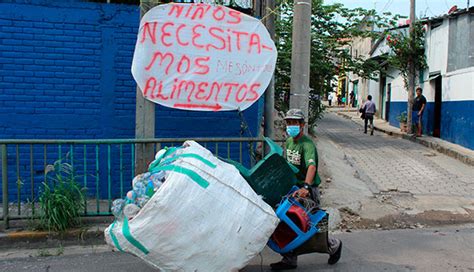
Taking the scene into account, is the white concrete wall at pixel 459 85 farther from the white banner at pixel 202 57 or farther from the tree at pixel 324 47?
the white banner at pixel 202 57

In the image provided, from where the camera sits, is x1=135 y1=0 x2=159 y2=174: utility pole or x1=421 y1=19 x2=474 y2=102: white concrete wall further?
x1=421 y1=19 x2=474 y2=102: white concrete wall

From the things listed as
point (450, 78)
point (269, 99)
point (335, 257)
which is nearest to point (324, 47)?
point (450, 78)

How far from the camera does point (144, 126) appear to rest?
543 cm

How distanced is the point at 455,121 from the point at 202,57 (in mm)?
9852

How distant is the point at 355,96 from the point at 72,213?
33.2m

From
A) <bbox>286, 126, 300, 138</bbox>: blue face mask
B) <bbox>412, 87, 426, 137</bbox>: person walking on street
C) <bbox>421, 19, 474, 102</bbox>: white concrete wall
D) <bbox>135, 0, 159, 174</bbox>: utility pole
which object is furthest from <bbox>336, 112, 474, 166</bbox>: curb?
<bbox>135, 0, 159, 174</bbox>: utility pole

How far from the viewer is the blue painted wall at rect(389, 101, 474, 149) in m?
11.7

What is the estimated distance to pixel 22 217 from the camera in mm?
5207

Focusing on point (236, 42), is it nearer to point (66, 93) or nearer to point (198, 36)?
point (198, 36)

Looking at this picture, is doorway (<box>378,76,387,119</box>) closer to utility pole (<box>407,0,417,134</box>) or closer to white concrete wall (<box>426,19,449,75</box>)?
utility pole (<box>407,0,417,134</box>)

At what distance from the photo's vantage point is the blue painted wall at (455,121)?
1171cm

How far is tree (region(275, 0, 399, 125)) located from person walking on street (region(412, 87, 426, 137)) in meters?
1.68

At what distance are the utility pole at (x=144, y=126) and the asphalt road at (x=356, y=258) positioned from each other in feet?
3.56

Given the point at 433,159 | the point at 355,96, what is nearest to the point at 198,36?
the point at 433,159
